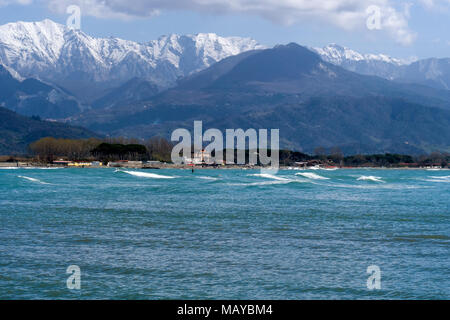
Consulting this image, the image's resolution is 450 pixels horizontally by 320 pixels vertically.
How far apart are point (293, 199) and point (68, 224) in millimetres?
40352

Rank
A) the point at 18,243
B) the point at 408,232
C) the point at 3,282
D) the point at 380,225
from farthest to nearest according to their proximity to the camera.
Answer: the point at 380,225, the point at 408,232, the point at 18,243, the point at 3,282

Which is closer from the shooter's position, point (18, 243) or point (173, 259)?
point (173, 259)

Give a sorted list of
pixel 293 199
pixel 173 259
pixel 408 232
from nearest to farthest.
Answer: pixel 173 259, pixel 408 232, pixel 293 199

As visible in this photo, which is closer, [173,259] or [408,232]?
[173,259]

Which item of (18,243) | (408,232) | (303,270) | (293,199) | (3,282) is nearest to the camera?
(3,282)
